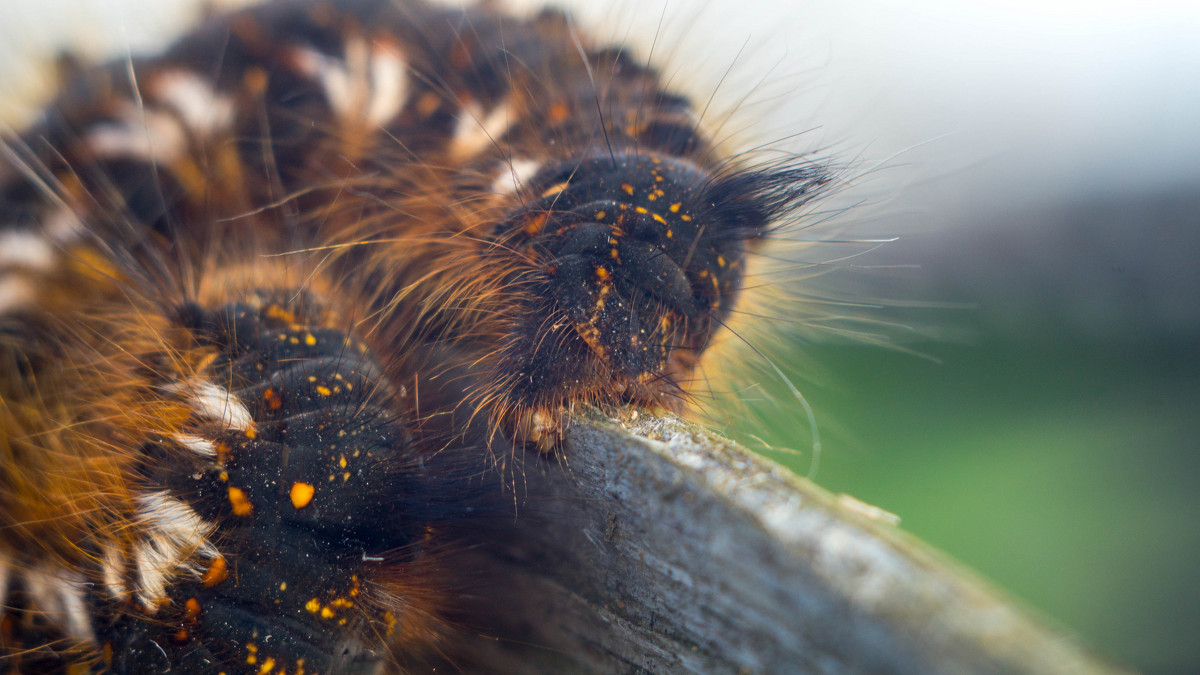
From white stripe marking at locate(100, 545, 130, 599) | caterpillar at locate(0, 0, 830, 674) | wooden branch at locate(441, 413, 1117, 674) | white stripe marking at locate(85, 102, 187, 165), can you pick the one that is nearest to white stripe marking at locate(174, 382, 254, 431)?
caterpillar at locate(0, 0, 830, 674)

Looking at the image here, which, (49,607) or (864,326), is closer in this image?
(49,607)

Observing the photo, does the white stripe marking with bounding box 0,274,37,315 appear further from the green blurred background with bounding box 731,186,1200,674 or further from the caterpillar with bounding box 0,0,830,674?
the green blurred background with bounding box 731,186,1200,674

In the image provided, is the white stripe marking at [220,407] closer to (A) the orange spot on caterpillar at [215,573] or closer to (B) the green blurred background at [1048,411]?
(A) the orange spot on caterpillar at [215,573]

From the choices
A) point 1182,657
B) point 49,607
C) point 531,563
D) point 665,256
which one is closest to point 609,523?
point 531,563

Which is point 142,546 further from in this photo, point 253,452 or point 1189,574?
point 1189,574

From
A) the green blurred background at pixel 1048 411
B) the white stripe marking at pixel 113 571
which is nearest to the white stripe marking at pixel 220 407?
the white stripe marking at pixel 113 571
